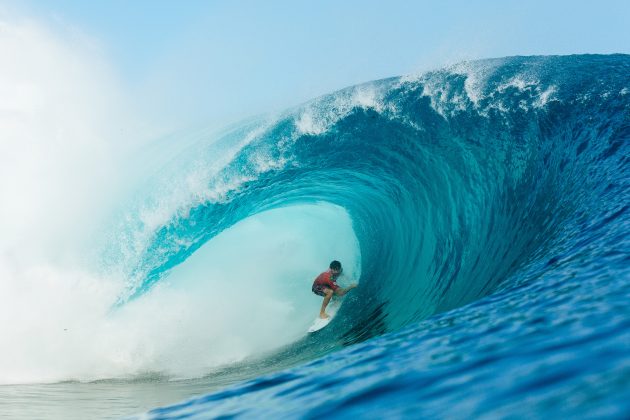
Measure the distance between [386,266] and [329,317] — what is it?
191 centimetres

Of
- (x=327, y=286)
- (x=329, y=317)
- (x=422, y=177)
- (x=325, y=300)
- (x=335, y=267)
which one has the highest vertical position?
(x=422, y=177)

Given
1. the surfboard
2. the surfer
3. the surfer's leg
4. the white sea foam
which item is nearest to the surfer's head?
the surfer

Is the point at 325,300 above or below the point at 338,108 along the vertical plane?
below

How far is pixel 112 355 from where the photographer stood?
25.7 feet

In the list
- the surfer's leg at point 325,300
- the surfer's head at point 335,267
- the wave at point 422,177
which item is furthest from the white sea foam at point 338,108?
the surfer's leg at point 325,300

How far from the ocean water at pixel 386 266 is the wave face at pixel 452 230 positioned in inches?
0.8

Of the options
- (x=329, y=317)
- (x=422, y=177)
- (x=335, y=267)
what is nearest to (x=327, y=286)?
(x=335, y=267)

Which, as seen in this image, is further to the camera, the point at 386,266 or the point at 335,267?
the point at 386,266

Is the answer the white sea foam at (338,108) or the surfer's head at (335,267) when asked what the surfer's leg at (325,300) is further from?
the white sea foam at (338,108)

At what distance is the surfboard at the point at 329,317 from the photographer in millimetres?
8544

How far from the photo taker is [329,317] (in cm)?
873

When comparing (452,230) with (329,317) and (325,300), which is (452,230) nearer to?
(325,300)

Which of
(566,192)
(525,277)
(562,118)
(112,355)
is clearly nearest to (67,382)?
(112,355)

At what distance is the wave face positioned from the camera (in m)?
1.74
